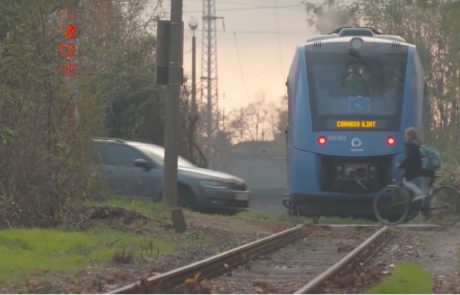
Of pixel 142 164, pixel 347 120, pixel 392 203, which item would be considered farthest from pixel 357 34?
pixel 142 164

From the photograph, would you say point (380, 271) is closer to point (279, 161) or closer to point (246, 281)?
point (246, 281)

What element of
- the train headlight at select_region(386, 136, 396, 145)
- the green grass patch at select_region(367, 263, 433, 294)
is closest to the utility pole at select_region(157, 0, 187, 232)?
the train headlight at select_region(386, 136, 396, 145)

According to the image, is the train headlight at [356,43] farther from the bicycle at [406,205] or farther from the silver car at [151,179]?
the silver car at [151,179]

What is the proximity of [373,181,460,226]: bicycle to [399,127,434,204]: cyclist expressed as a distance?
11 cm

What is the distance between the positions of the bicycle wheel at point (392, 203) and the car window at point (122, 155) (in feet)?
→ 16.3

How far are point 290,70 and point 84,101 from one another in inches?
232

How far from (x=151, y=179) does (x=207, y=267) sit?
33.2 ft

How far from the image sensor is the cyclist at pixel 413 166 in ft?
60.7

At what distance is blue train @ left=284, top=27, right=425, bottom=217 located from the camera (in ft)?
63.8

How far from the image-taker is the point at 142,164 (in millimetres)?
20938

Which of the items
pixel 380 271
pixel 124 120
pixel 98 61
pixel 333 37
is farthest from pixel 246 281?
pixel 124 120

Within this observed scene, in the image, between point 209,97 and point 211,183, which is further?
point 209,97

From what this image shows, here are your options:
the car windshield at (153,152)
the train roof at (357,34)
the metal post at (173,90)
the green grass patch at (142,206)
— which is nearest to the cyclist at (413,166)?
the train roof at (357,34)

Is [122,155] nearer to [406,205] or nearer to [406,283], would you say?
[406,205]
